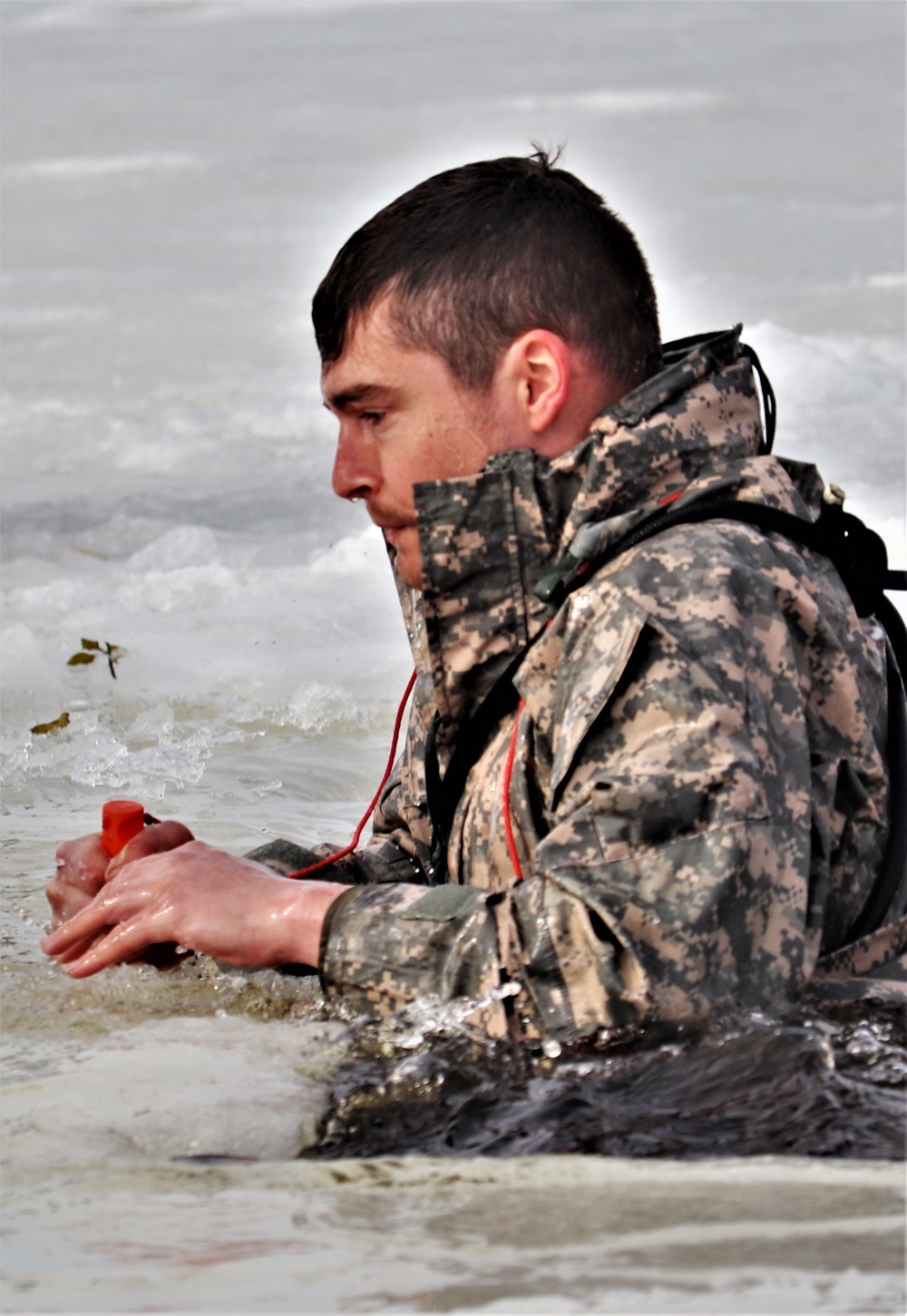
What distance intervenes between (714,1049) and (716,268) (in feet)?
30.9

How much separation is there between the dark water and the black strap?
240 millimetres

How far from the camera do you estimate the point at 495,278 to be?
113 inches

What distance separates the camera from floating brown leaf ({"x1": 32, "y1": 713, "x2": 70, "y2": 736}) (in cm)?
536

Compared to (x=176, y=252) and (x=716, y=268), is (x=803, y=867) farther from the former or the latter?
(x=176, y=252)

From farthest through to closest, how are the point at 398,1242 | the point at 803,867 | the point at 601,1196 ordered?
the point at 803,867 → the point at 601,1196 → the point at 398,1242

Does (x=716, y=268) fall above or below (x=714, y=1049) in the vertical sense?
above

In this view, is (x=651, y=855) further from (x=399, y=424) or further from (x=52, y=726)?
(x=52, y=726)

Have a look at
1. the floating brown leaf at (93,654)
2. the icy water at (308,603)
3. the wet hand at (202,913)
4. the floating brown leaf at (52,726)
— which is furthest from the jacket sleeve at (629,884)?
the floating brown leaf at (93,654)

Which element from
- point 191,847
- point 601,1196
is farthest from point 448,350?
point 601,1196

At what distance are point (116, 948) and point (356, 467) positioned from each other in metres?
0.86

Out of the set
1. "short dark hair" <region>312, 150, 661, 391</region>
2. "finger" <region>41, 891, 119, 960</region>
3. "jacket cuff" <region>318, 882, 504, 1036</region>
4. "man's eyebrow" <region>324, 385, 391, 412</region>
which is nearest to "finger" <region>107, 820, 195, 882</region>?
"finger" <region>41, 891, 119, 960</region>

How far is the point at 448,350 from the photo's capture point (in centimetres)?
289

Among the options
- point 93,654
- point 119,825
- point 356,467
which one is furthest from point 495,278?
point 93,654

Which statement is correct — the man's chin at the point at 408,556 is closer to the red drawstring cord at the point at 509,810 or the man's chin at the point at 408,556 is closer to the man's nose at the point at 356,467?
the man's nose at the point at 356,467
